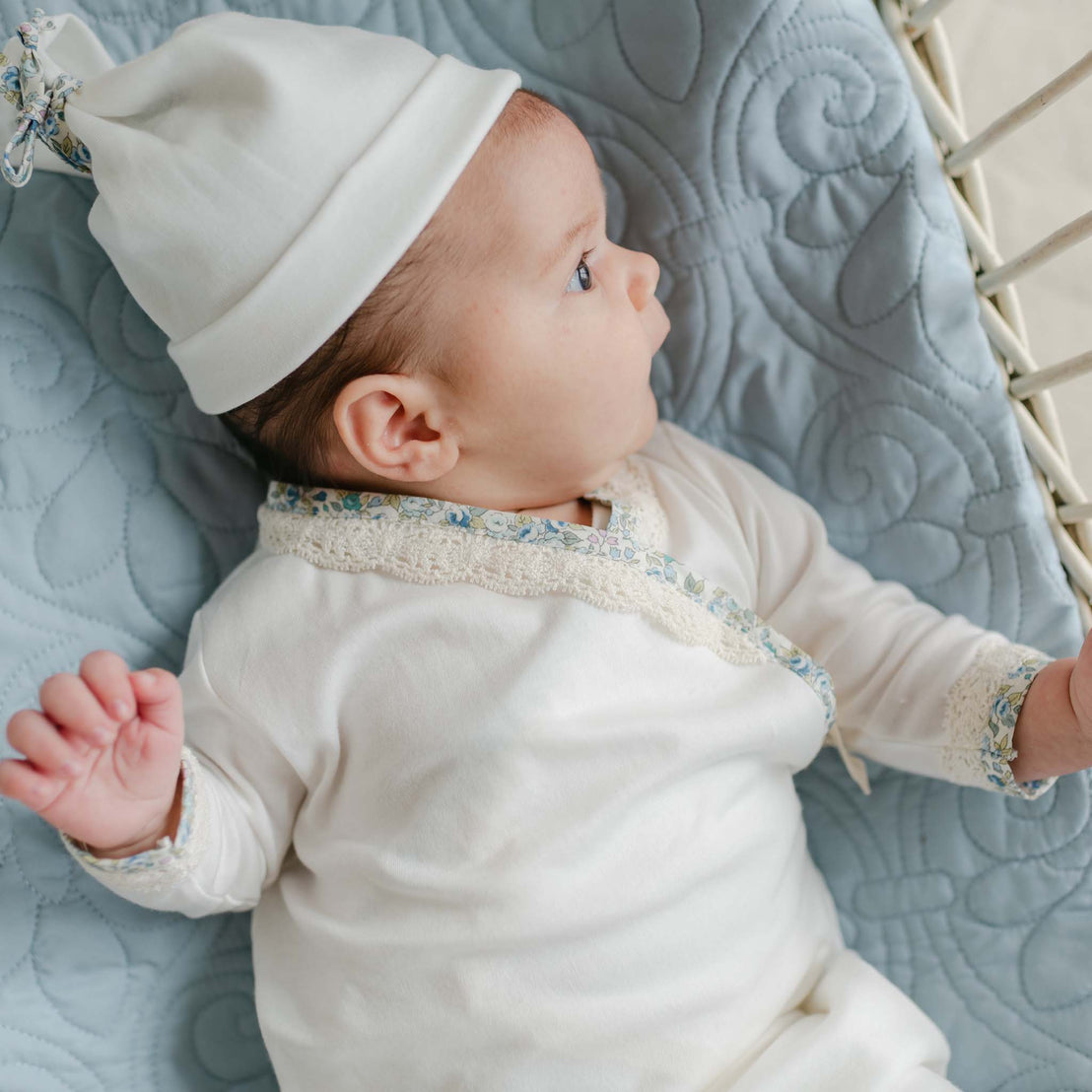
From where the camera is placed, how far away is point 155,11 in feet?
3.67

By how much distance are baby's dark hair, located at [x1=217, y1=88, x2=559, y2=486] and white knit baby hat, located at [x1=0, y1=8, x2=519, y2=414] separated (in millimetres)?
22

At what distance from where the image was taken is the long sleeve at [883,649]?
40.3 inches

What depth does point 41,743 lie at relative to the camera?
0.79 meters

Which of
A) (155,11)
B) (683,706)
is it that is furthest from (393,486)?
(155,11)

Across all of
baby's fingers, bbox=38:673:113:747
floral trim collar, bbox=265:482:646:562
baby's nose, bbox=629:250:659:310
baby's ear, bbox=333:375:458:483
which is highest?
baby's nose, bbox=629:250:659:310

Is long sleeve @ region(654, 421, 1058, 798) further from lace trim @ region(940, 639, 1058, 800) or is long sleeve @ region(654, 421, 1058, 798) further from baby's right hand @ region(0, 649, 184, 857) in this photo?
baby's right hand @ region(0, 649, 184, 857)

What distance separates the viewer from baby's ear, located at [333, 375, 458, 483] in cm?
93

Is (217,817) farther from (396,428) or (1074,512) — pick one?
(1074,512)

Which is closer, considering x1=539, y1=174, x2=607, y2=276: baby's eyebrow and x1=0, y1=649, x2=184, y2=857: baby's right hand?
x1=0, y1=649, x2=184, y2=857: baby's right hand

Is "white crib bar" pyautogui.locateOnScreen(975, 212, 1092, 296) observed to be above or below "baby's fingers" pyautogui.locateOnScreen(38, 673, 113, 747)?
above

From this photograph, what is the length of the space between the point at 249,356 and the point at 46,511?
335 mm

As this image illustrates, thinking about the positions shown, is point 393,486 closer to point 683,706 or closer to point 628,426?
point 628,426

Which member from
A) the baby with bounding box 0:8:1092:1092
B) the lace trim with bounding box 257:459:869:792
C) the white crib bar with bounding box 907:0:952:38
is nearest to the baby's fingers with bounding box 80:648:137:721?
the baby with bounding box 0:8:1092:1092

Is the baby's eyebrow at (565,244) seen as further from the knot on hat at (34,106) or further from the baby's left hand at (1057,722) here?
the baby's left hand at (1057,722)
